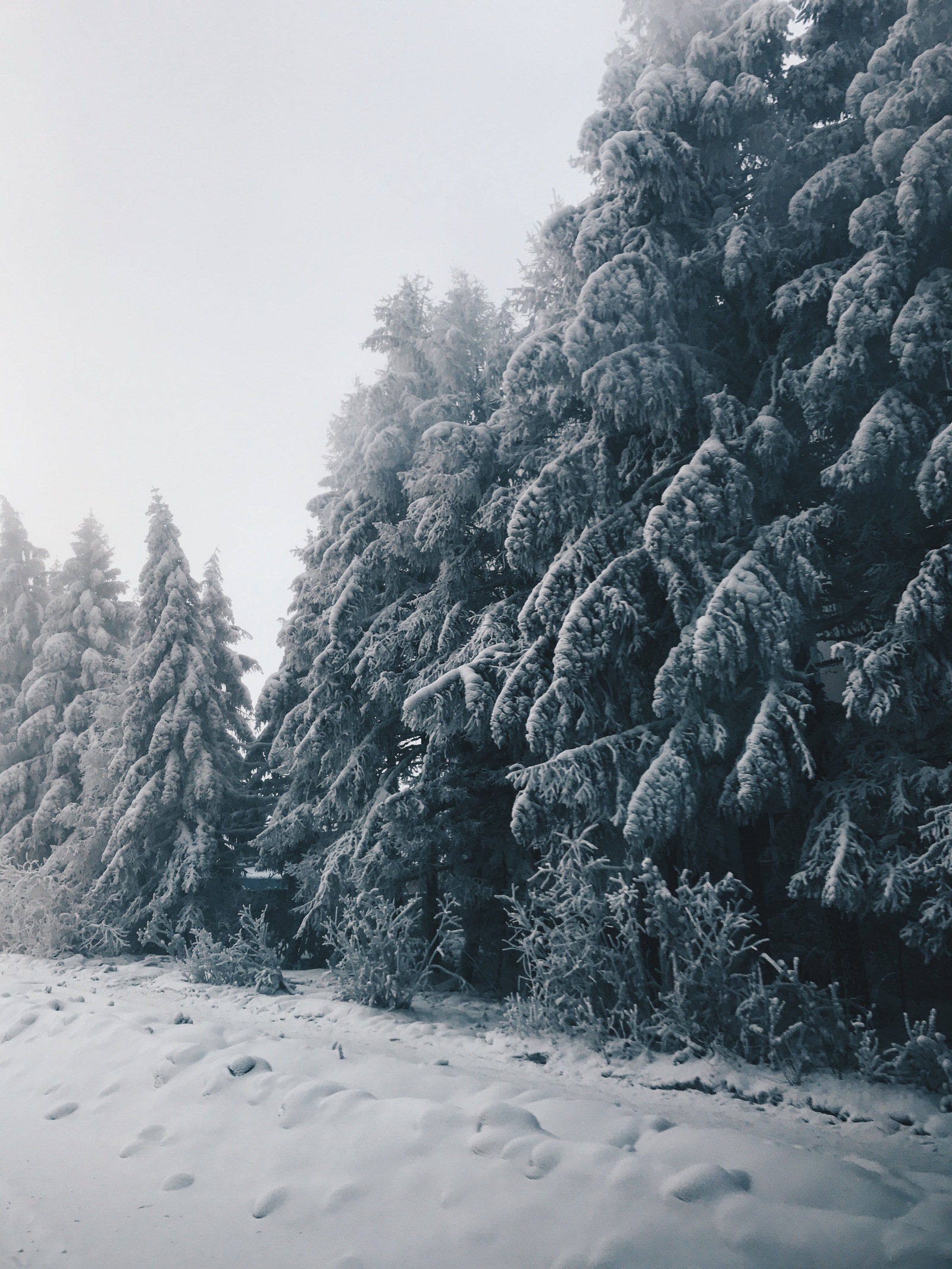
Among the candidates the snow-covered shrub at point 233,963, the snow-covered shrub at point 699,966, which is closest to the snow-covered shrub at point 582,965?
the snow-covered shrub at point 699,966

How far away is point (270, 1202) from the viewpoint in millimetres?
3406

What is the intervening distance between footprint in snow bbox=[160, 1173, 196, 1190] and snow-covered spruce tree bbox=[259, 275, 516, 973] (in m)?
5.30

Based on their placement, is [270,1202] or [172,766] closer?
[270,1202]

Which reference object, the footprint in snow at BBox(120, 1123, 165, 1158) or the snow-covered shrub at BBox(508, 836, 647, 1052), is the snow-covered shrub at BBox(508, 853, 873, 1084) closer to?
the snow-covered shrub at BBox(508, 836, 647, 1052)

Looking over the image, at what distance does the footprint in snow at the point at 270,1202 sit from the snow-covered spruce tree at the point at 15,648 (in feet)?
57.2

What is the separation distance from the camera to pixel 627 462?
8.75 m

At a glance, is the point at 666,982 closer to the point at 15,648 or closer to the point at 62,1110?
the point at 62,1110

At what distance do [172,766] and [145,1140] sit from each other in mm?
11688

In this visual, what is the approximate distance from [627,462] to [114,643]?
53.0 ft

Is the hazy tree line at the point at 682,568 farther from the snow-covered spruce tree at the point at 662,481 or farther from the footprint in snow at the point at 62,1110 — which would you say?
the footprint in snow at the point at 62,1110

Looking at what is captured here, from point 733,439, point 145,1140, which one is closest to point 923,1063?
point 145,1140

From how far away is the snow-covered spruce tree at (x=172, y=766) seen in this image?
47.0 ft

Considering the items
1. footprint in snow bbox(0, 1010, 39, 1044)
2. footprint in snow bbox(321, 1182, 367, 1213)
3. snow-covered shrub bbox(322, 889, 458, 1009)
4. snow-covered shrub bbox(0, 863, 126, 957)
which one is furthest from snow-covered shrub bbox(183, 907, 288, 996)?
footprint in snow bbox(321, 1182, 367, 1213)

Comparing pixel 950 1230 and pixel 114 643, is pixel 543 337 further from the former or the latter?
pixel 114 643
